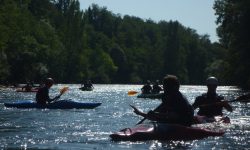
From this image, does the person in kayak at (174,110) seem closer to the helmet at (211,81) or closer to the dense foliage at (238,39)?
the helmet at (211,81)

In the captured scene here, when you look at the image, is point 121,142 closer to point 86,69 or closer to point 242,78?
point 242,78

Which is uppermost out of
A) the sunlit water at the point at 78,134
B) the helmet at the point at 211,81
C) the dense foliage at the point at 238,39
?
the dense foliage at the point at 238,39

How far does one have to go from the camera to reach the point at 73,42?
111250 millimetres

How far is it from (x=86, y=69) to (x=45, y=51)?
35.0 metres

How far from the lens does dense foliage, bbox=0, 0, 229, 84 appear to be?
2891 inches

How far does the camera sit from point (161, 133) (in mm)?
14797

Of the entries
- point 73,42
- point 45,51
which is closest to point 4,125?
point 45,51

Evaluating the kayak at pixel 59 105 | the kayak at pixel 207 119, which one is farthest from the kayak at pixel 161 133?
the kayak at pixel 59 105

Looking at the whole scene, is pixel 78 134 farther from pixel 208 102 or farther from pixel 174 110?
pixel 208 102

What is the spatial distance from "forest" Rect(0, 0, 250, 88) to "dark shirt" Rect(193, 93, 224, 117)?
39.1 metres

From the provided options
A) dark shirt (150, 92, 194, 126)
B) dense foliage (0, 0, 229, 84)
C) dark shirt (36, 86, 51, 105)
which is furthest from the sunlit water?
dense foliage (0, 0, 229, 84)

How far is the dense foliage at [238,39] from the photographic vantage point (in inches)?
2250

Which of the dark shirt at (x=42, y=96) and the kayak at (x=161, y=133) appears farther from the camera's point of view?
the dark shirt at (x=42, y=96)

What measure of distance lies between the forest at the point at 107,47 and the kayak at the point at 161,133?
140ft
